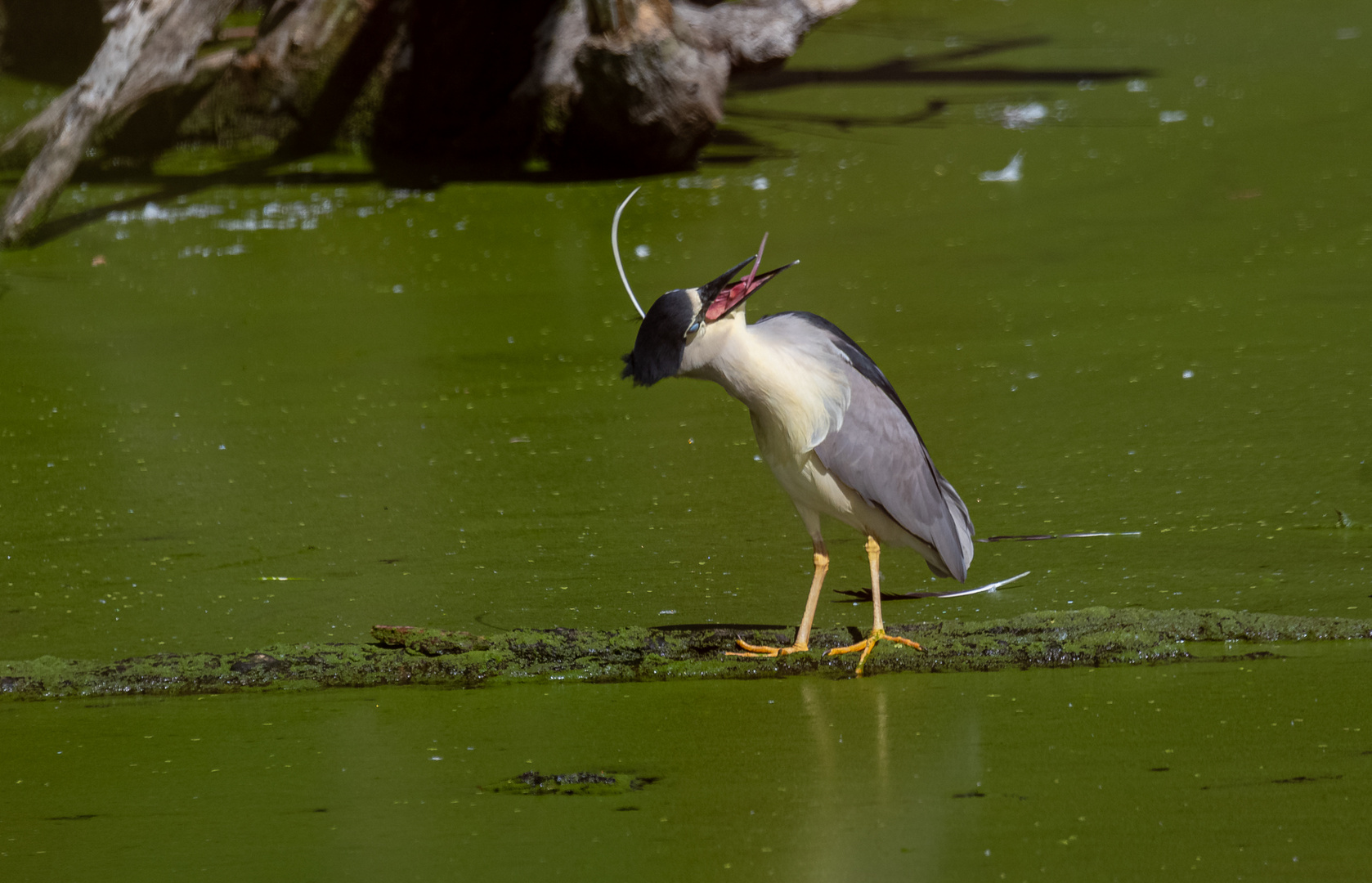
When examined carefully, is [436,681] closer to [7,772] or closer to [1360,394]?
[7,772]

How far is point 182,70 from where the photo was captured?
17.6 ft

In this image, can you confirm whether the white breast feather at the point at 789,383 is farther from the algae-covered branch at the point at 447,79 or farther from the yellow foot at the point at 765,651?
the algae-covered branch at the point at 447,79

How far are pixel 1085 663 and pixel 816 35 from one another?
20.0ft

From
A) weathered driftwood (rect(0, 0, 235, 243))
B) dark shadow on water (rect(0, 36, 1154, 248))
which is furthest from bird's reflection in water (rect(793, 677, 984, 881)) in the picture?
weathered driftwood (rect(0, 0, 235, 243))

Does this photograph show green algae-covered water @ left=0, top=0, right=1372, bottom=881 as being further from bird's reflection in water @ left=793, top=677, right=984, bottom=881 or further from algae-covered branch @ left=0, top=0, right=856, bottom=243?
algae-covered branch @ left=0, top=0, right=856, bottom=243

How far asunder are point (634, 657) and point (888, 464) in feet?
1.71

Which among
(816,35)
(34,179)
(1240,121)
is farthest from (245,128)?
(1240,121)

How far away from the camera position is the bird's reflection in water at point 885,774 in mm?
1764

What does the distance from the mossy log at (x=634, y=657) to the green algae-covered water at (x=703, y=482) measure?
5 centimetres

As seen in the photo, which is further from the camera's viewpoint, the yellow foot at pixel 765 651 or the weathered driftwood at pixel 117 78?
the weathered driftwood at pixel 117 78

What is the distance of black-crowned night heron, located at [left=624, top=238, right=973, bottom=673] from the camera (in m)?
2.14

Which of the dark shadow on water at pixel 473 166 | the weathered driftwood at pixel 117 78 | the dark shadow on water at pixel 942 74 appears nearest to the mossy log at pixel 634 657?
the weathered driftwood at pixel 117 78

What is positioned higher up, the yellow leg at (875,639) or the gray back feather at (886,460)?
the gray back feather at (886,460)

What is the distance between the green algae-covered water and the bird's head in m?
0.53
